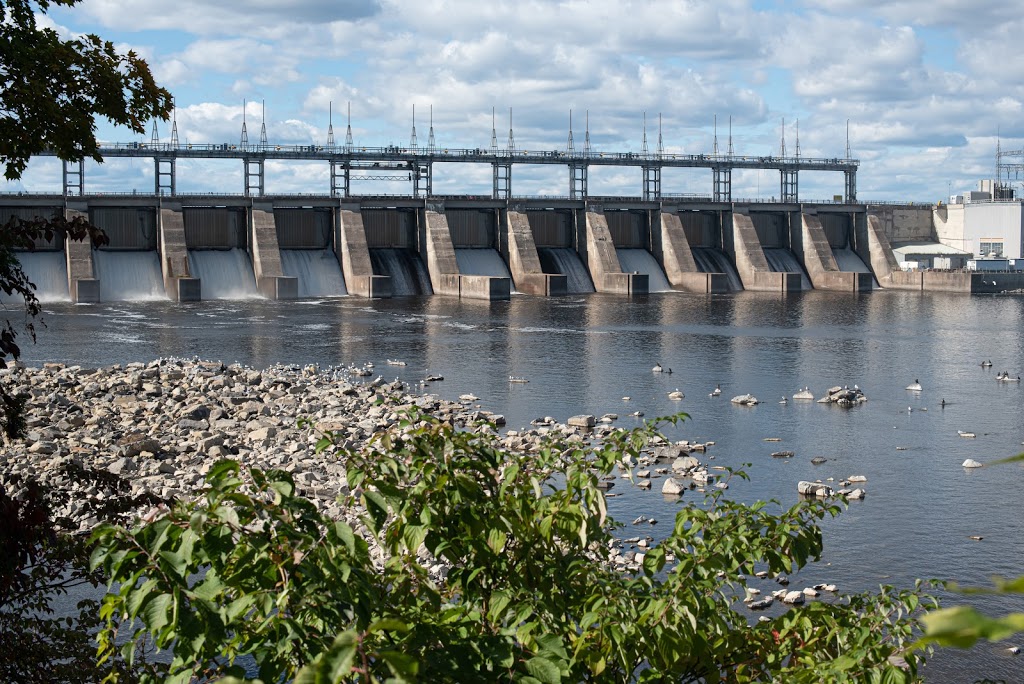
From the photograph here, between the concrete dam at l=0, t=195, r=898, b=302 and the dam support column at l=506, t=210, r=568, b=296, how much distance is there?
0.09 meters

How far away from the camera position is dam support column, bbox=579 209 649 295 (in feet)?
213

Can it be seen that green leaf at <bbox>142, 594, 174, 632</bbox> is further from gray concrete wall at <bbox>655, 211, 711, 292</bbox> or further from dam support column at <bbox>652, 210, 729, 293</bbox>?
gray concrete wall at <bbox>655, 211, 711, 292</bbox>

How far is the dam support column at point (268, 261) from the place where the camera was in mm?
58750

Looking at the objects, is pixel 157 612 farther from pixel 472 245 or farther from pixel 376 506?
pixel 472 245

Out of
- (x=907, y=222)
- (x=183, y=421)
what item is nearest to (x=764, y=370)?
(x=183, y=421)

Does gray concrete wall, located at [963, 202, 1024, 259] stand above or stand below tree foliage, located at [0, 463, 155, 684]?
above

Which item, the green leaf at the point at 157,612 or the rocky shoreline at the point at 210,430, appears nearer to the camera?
the green leaf at the point at 157,612

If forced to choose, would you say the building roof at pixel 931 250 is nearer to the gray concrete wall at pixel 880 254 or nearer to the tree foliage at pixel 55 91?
the gray concrete wall at pixel 880 254

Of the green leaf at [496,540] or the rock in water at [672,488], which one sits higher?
the green leaf at [496,540]

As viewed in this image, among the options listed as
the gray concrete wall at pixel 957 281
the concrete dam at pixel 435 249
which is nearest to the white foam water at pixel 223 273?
the concrete dam at pixel 435 249

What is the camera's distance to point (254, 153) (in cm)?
7075

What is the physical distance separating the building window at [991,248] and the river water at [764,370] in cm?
1992

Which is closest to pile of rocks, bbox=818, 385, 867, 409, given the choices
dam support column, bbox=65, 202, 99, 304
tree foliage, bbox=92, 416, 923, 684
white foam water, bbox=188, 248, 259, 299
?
tree foliage, bbox=92, 416, 923, 684

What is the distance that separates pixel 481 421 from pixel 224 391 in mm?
21885
